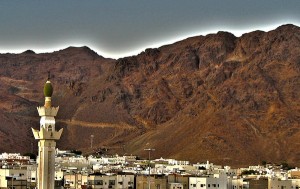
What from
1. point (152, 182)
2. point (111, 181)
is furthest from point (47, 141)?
point (111, 181)

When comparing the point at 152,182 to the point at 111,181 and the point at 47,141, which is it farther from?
the point at 47,141

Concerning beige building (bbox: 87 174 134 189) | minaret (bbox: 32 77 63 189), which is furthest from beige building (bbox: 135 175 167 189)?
minaret (bbox: 32 77 63 189)

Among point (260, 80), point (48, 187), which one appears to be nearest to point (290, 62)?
point (260, 80)

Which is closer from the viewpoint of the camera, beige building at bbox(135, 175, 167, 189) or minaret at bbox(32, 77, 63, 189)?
minaret at bbox(32, 77, 63, 189)

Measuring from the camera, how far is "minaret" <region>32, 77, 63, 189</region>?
66.6 feet

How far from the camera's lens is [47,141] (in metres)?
20.5

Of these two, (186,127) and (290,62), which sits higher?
A: (290,62)

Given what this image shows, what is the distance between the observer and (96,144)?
192500 mm

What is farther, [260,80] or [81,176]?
[260,80]

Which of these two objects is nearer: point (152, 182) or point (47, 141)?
point (47, 141)

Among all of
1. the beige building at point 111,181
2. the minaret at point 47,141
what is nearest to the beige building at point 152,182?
the beige building at point 111,181

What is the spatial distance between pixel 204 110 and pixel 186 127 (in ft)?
30.1

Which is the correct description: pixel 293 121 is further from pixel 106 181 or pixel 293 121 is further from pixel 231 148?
pixel 106 181

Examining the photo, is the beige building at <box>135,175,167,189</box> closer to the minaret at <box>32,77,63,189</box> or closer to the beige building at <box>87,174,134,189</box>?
the beige building at <box>87,174,134,189</box>
